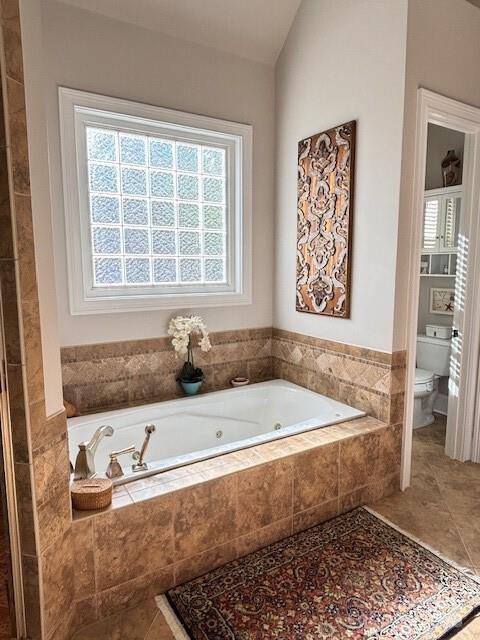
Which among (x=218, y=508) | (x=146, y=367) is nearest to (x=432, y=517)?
(x=218, y=508)

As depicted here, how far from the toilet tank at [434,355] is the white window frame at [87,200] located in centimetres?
166

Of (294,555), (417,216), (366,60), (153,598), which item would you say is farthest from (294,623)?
(366,60)

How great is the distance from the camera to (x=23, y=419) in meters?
1.36

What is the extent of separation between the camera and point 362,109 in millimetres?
2416

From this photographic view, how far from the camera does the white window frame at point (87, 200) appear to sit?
2.45m

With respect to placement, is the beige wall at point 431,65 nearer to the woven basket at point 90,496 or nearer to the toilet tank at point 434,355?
the toilet tank at point 434,355

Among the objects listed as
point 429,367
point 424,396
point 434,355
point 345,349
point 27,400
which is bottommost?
point 424,396

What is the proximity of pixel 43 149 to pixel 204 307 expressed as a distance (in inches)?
67.4

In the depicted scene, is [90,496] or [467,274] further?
[467,274]

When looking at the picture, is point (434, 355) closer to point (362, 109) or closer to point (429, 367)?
point (429, 367)

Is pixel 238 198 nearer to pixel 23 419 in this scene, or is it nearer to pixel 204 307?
pixel 204 307

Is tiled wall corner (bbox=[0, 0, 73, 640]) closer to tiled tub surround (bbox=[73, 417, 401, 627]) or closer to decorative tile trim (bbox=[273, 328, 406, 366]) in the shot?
tiled tub surround (bbox=[73, 417, 401, 627])

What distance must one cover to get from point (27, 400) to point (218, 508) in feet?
3.19

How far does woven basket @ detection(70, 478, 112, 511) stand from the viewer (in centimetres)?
160
